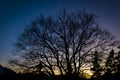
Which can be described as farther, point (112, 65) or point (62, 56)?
point (112, 65)

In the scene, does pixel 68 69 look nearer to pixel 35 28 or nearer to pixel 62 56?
pixel 62 56

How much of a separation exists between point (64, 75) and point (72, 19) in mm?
5691

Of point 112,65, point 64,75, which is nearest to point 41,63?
point 64,75

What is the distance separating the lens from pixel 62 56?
750 inches

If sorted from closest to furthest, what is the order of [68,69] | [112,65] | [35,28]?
1. [68,69]
2. [35,28]
3. [112,65]

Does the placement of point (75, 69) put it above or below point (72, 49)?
below

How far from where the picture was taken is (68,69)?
18.6 m

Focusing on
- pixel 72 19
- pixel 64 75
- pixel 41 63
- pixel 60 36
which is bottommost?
pixel 64 75

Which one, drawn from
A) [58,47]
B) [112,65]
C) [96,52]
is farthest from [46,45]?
[112,65]

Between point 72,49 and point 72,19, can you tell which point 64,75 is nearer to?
point 72,49

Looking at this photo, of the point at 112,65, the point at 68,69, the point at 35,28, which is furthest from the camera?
the point at 112,65

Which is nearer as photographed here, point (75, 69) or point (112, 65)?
point (75, 69)

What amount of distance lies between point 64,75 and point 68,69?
86 centimetres

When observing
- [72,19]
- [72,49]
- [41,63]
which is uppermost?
[72,19]
